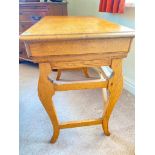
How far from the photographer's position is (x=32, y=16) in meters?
3.29

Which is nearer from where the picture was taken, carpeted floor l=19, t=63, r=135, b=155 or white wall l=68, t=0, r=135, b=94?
carpeted floor l=19, t=63, r=135, b=155

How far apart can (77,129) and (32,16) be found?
209 cm

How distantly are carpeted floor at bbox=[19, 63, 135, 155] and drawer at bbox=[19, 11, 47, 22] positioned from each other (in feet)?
4.05

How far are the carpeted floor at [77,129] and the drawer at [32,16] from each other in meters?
1.23

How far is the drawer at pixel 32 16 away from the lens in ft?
10.7

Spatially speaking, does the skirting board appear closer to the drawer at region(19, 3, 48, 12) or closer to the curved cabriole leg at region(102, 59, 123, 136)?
the curved cabriole leg at region(102, 59, 123, 136)

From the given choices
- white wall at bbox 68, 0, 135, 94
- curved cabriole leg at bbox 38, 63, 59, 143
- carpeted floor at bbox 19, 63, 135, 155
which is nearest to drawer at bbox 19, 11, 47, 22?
white wall at bbox 68, 0, 135, 94

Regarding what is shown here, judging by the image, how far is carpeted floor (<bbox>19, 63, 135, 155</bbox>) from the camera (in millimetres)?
1471

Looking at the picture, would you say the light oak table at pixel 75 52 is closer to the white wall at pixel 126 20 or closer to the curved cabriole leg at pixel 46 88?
the curved cabriole leg at pixel 46 88

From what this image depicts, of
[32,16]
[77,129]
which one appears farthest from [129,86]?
[32,16]

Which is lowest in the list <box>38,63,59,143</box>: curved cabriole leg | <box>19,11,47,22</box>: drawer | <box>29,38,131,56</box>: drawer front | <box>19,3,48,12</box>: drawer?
<box>38,63,59,143</box>: curved cabriole leg
